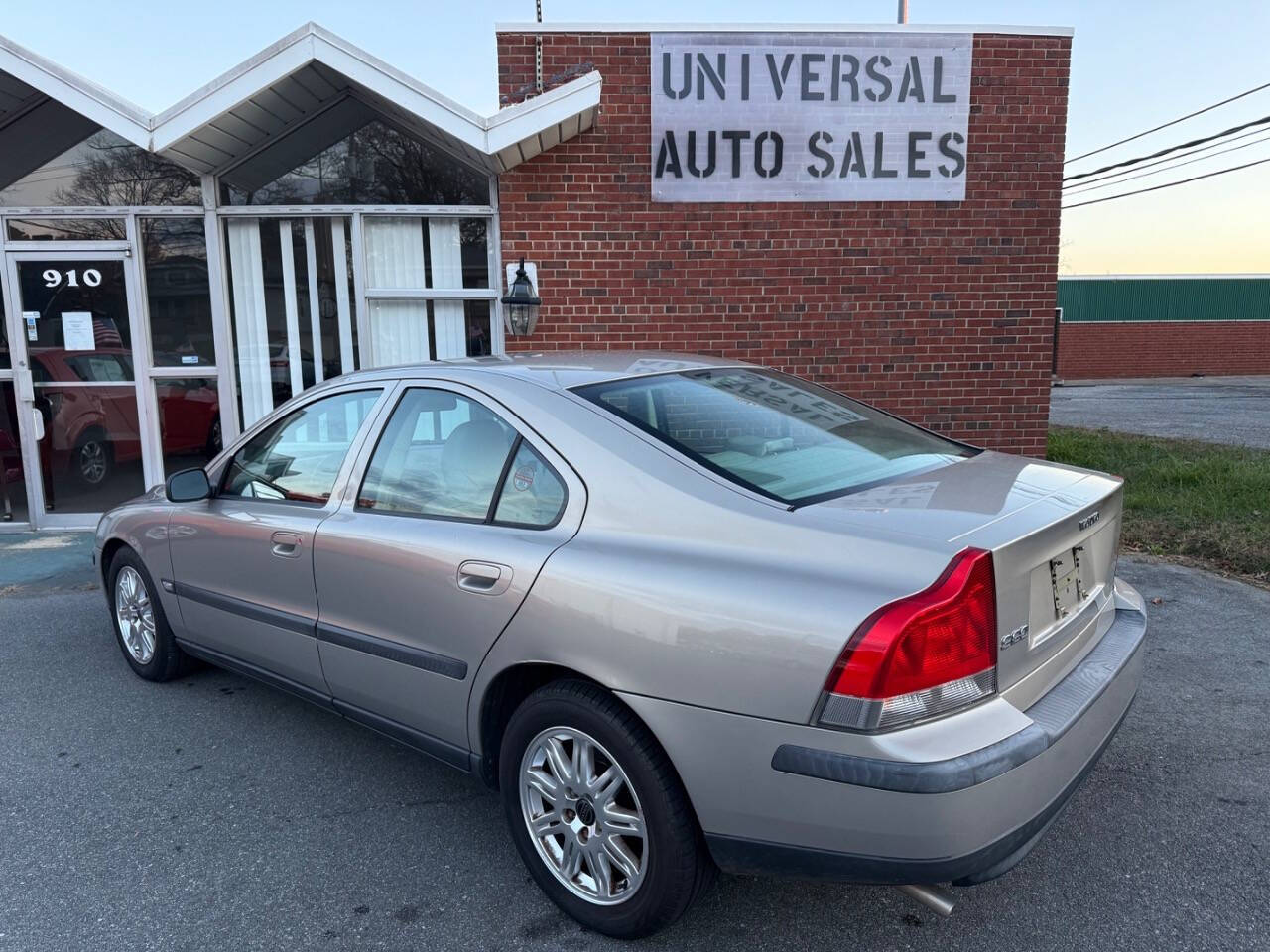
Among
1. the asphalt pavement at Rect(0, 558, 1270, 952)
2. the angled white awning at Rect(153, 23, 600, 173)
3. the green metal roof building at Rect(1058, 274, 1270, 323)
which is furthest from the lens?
the green metal roof building at Rect(1058, 274, 1270, 323)

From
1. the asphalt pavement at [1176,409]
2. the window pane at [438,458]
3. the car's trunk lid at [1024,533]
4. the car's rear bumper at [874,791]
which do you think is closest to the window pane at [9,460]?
the window pane at [438,458]

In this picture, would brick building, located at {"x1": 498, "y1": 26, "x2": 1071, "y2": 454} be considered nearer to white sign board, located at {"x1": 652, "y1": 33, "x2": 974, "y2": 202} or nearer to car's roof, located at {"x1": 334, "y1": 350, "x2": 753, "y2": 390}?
white sign board, located at {"x1": 652, "y1": 33, "x2": 974, "y2": 202}

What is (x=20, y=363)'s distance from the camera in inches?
294

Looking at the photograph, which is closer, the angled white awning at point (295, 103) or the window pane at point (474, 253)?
the angled white awning at point (295, 103)

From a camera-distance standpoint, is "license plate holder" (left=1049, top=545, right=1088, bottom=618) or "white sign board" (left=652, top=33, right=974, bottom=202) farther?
"white sign board" (left=652, top=33, right=974, bottom=202)

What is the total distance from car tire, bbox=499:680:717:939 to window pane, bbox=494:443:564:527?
48 cm

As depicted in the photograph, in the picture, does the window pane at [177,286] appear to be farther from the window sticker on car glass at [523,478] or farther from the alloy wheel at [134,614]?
the window sticker on car glass at [523,478]

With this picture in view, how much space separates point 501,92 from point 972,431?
469cm

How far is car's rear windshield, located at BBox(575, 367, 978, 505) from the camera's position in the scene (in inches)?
101

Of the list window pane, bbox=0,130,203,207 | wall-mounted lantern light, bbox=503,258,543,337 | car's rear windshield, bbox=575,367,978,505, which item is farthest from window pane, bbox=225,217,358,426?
car's rear windshield, bbox=575,367,978,505

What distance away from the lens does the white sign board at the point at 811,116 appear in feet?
22.7

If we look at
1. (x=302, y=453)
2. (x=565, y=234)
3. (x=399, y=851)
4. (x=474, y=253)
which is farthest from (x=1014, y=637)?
(x=474, y=253)

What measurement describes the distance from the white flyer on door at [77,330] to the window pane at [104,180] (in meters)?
0.91

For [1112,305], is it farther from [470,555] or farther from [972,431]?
[470,555]
